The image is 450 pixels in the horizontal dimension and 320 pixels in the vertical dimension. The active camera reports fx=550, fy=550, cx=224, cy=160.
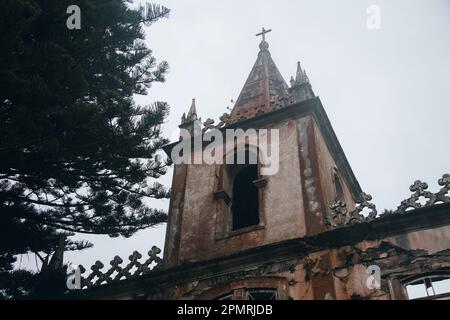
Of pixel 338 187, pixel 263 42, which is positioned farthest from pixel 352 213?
pixel 263 42

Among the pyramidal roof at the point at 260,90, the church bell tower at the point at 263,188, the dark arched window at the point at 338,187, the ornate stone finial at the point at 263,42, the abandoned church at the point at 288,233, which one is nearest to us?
the abandoned church at the point at 288,233

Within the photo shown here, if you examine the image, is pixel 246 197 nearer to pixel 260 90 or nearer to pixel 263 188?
pixel 263 188

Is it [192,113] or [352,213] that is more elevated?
[192,113]

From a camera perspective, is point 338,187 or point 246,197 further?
point 338,187

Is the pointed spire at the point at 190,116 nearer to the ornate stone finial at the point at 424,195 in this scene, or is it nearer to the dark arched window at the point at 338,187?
the dark arched window at the point at 338,187

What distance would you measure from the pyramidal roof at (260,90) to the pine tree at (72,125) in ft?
8.60

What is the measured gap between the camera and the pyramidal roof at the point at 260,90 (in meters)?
14.9

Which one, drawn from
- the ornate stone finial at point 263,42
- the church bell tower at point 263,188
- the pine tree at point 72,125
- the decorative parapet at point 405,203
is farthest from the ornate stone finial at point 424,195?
the ornate stone finial at point 263,42

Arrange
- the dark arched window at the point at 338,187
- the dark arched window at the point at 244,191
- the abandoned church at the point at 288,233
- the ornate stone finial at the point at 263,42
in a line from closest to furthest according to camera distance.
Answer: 1. the abandoned church at the point at 288,233
2. the dark arched window at the point at 244,191
3. the dark arched window at the point at 338,187
4. the ornate stone finial at the point at 263,42

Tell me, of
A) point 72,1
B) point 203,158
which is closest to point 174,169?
point 203,158

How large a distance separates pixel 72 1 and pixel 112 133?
2.98 metres

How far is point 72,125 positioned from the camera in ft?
36.7

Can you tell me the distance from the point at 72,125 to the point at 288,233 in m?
4.93

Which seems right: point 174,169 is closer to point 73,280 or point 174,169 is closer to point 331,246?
point 73,280
